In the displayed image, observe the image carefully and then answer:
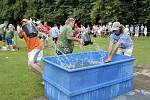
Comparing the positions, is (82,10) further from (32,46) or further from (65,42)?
(32,46)

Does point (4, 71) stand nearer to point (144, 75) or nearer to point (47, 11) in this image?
point (144, 75)

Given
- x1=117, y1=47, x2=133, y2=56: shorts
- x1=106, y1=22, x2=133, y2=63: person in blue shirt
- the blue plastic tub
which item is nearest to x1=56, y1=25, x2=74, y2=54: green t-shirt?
the blue plastic tub

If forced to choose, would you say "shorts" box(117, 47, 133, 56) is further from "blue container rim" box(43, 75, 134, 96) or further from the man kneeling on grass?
the man kneeling on grass

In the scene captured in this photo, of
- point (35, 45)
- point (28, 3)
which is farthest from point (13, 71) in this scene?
point (28, 3)

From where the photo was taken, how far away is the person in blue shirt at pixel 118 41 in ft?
27.7

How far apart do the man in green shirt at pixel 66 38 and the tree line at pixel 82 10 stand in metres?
27.4

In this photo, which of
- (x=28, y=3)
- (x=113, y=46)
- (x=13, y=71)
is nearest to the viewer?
(x=113, y=46)

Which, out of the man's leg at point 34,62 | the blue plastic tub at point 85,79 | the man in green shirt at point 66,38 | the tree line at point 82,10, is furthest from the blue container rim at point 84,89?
the tree line at point 82,10

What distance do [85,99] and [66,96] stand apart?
0.48 metres

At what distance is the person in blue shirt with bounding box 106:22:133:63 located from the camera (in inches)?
332

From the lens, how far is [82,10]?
4222 centimetres

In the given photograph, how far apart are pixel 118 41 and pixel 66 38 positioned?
55.9 inches

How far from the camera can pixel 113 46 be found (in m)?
8.77

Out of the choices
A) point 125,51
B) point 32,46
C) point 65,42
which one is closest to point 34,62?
point 32,46
